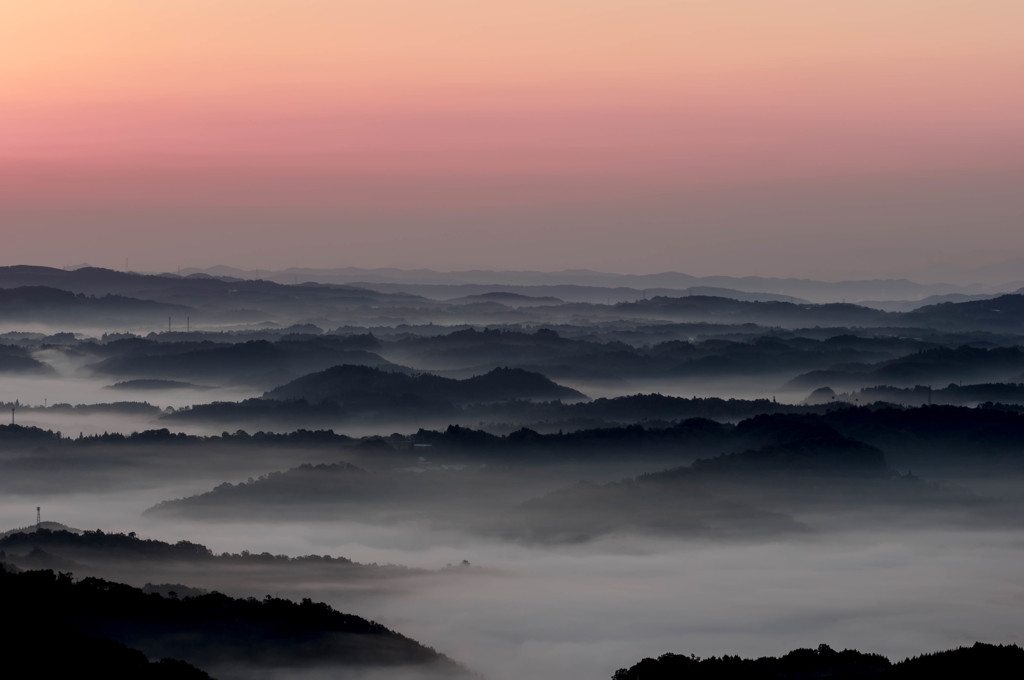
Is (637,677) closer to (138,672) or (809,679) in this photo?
(809,679)

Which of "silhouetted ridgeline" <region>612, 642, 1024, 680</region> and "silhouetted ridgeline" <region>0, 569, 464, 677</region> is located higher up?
"silhouetted ridgeline" <region>0, 569, 464, 677</region>

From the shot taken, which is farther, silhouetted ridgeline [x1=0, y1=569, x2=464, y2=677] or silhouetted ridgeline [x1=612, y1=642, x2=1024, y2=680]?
silhouetted ridgeline [x1=0, y1=569, x2=464, y2=677]

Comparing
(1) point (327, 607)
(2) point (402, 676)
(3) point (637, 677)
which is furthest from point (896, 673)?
(1) point (327, 607)

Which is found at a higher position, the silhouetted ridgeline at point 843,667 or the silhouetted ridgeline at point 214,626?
the silhouetted ridgeline at point 214,626

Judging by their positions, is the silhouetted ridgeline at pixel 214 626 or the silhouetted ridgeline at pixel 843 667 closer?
the silhouetted ridgeline at pixel 843 667

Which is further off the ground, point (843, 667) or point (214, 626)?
point (214, 626)
